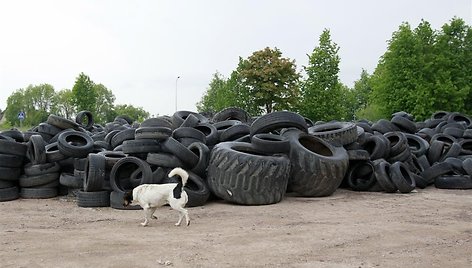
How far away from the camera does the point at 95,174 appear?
9.84 metres

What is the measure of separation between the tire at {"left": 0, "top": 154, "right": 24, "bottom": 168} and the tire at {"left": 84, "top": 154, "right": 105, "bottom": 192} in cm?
227

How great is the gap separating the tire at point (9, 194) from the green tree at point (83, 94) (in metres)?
48.5

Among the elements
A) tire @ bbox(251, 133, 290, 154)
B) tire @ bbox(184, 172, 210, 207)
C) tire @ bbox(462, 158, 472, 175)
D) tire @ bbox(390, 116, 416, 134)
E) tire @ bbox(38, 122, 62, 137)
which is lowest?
tire @ bbox(184, 172, 210, 207)

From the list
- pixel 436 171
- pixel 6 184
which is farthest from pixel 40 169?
pixel 436 171

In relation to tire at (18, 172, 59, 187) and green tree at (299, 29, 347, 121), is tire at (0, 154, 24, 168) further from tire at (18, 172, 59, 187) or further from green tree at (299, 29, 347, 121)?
green tree at (299, 29, 347, 121)

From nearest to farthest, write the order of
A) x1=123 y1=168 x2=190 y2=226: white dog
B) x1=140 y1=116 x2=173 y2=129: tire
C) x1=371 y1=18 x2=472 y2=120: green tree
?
x1=123 y1=168 x2=190 y2=226: white dog < x1=140 y1=116 x2=173 y2=129: tire < x1=371 y1=18 x2=472 y2=120: green tree

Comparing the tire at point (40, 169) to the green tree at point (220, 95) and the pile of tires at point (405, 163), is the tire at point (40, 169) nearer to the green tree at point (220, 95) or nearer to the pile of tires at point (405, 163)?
the pile of tires at point (405, 163)

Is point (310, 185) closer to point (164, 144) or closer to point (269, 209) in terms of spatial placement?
point (269, 209)

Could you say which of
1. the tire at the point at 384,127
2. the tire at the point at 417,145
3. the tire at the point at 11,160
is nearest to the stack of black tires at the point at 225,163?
the tire at the point at 11,160

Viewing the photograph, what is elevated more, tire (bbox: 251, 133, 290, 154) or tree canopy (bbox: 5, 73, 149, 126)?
tree canopy (bbox: 5, 73, 149, 126)

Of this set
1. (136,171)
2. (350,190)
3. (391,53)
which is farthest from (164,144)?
(391,53)

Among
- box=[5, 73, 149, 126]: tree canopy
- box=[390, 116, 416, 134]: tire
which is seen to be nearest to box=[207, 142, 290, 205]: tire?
box=[390, 116, 416, 134]: tire

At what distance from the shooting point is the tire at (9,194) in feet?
35.4

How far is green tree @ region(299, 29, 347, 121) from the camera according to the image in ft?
134
